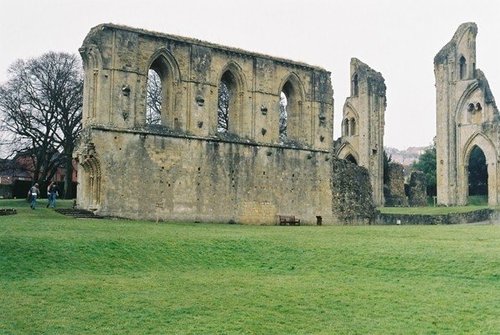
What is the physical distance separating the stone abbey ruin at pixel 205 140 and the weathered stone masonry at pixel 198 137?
44mm

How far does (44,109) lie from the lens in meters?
43.4

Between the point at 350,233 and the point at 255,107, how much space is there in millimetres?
10220

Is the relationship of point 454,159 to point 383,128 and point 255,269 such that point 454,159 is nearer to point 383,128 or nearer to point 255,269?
point 383,128

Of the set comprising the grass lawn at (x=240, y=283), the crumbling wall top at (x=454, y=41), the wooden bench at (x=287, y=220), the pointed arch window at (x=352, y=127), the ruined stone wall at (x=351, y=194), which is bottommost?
the grass lawn at (x=240, y=283)

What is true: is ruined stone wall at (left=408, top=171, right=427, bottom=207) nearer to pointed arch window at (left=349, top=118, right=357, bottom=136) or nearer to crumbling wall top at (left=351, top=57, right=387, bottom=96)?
pointed arch window at (left=349, top=118, right=357, bottom=136)

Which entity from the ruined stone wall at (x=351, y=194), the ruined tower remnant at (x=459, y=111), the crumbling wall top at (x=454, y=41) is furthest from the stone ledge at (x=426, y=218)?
the crumbling wall top at (x=454, y=41)

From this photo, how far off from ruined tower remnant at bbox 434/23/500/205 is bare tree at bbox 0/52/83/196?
86.5 ft

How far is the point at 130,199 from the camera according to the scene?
85.0ft

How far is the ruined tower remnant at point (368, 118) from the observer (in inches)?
2020

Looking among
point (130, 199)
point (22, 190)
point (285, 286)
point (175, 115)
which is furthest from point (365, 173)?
point (22, 190)

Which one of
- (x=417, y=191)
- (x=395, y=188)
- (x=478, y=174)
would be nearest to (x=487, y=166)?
(x=417, y=191)

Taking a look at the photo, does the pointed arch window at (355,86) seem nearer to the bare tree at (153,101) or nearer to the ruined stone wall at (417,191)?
the ruined stone wall at (417,191)

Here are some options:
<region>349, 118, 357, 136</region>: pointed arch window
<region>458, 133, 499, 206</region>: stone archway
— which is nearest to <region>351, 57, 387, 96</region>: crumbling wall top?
<region>349, 118, 357, 136</region>: pointed arch window

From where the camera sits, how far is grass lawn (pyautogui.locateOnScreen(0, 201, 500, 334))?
1049 cm
